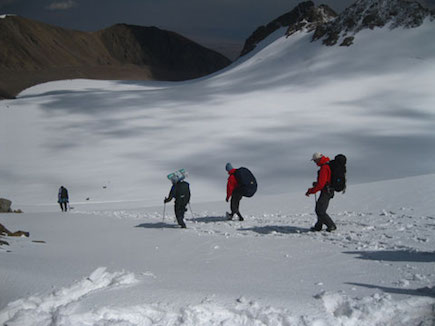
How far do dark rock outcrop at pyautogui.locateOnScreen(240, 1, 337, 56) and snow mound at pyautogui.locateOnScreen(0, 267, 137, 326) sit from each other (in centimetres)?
6695

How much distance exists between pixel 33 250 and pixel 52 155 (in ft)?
67.8

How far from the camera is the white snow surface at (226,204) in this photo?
353cm

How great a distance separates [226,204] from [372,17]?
53.8 metres

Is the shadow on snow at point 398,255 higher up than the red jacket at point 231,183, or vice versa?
the red jacket at point 231,183

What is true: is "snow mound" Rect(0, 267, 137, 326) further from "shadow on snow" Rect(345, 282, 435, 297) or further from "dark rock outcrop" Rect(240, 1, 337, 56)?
"dark rock outcrop" Rect(240, 1, 337, 56)

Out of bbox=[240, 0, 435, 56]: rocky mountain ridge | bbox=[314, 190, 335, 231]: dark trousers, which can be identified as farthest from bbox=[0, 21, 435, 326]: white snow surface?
bbox=[240, 0, 435, 56]: rocky mountain ridge

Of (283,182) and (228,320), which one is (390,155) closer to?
(283,182)

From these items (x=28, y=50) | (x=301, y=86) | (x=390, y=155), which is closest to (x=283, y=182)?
(x=390, y=155)

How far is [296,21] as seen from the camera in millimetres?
79688

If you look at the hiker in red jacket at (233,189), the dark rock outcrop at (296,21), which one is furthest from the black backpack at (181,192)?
the dark rock outcrop at (296,21)

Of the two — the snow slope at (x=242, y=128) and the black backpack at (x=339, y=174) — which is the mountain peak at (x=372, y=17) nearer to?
the snow slope at (x=242, y=128)

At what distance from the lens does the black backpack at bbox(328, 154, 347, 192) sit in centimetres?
682

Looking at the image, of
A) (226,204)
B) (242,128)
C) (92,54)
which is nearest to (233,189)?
(226,204)

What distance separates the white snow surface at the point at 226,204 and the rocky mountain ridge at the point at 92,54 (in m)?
36.3
